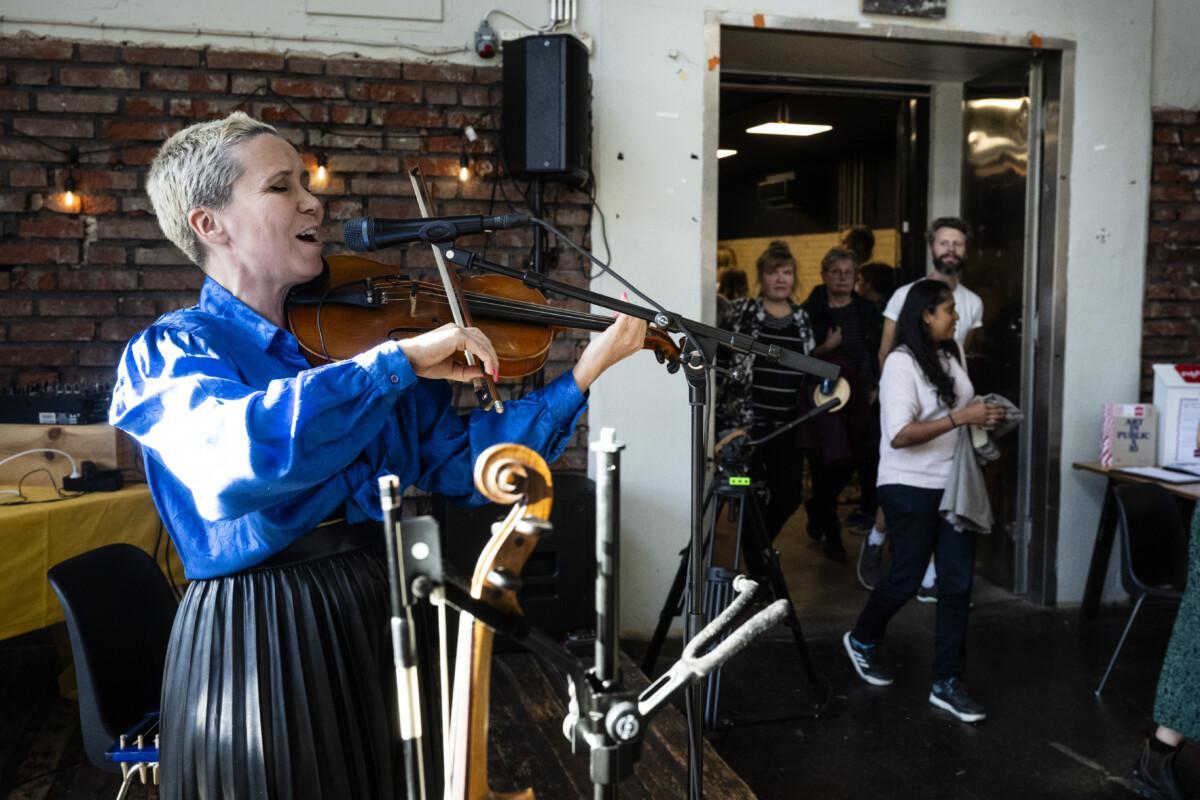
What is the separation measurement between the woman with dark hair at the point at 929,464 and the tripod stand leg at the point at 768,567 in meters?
0.40

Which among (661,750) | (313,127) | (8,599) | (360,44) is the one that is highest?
(360,44)

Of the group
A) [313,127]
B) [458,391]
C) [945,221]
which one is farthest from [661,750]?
[945,221]

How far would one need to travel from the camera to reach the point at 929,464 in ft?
11.1

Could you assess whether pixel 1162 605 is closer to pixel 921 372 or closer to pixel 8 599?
pixel 921 372

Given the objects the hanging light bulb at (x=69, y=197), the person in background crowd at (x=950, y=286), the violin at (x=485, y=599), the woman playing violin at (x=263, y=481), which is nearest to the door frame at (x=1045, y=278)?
the person in background crowd at (x=950, y=286)

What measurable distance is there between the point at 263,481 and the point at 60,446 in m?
2.48

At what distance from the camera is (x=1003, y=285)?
4.72 meters

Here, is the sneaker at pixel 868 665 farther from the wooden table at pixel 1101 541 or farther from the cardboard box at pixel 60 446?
the cardboard box at pixel 60 446

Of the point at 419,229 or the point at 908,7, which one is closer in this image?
the point at 419,229

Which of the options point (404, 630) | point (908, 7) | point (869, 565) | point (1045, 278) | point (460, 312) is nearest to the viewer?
point (404, 630)

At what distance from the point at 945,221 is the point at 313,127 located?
2.71m

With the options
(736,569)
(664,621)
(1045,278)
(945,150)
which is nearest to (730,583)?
(736,569)

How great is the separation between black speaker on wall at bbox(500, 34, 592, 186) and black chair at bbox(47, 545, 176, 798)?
1.95 metres

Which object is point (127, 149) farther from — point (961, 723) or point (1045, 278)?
point (1045, 278)
